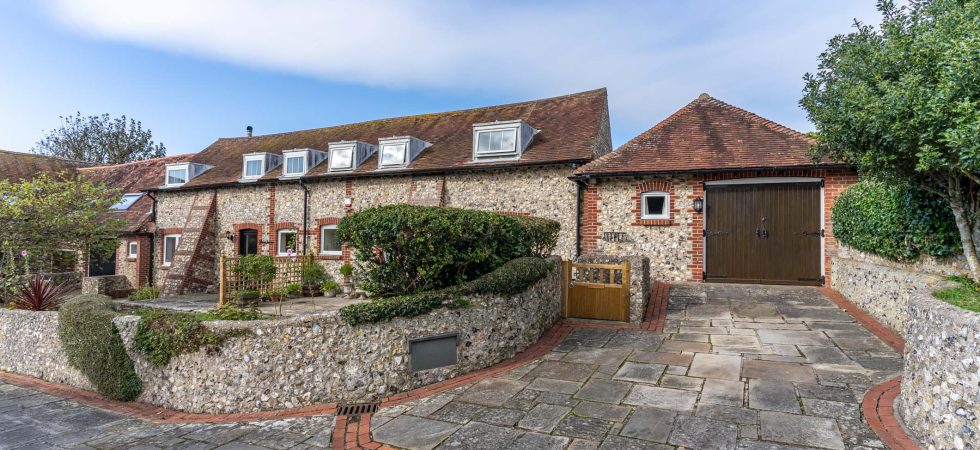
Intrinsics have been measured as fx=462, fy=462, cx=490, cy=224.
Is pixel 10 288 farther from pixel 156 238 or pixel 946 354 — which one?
pixel 946 354

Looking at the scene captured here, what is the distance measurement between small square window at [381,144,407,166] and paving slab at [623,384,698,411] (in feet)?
36.2

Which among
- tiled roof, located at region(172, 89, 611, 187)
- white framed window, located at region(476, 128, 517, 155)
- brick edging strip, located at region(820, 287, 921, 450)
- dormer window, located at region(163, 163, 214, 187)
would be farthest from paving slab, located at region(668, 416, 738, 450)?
dormer window, located at region(163, 163, 214, 187)

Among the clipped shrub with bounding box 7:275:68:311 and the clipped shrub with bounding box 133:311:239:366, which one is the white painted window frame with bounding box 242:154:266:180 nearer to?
the clipped shrub with bounding box 7:275:68:311

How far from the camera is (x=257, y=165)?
16734 mm

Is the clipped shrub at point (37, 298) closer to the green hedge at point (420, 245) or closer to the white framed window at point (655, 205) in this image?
the green hedge at point (420, 245)

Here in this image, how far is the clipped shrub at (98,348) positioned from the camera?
6.13 metres

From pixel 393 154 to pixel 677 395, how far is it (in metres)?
11.8

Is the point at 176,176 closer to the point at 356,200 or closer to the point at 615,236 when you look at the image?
the point at 356,200

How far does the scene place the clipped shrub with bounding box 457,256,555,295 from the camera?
6.11 meters

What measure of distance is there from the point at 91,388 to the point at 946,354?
9.87 meters

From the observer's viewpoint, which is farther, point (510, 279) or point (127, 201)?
point (127, 201)

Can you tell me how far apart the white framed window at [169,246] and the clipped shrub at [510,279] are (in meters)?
16.4

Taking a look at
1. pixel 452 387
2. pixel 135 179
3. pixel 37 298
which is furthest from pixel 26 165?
pixel 452 387

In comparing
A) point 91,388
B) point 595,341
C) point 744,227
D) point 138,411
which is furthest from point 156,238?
point 744,227
